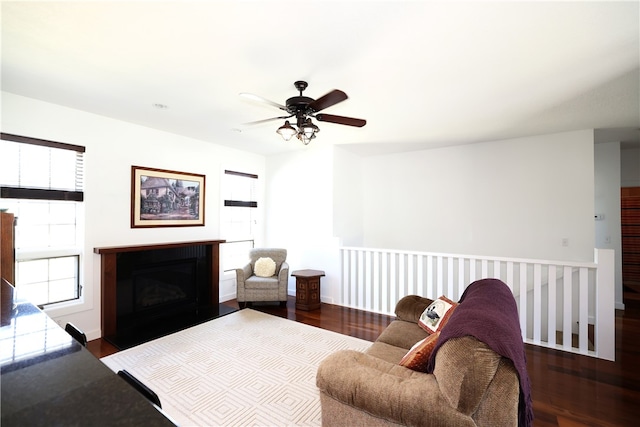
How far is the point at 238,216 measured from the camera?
201 inches

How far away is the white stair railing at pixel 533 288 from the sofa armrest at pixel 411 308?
3.00ft

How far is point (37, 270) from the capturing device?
9.66 feet

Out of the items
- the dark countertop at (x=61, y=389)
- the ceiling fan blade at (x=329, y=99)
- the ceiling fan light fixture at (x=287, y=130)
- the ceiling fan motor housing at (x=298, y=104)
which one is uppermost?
the ceiling fan motor housing at (x=298, y=104)

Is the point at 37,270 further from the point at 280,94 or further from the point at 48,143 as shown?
the point at 280,94

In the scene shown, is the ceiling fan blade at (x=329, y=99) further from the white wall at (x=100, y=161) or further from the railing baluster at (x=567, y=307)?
the railing baluster at (x=567, y=307)

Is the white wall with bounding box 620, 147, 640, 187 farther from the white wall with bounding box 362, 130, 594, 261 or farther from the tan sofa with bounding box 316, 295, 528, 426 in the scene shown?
the tan sofa with bounding box 316, 295, 528, 426

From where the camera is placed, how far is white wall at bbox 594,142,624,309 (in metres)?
4.42

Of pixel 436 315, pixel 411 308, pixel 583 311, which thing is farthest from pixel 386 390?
pixel 583 311

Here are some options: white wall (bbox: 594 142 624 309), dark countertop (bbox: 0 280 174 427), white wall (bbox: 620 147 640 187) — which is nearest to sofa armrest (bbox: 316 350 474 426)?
dark countertop (bbox: 0 280 174 427)

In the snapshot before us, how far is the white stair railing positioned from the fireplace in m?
2.15

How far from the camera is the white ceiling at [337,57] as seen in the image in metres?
1.63

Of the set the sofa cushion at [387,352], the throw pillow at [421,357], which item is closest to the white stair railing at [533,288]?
the sofa cushion at [387,352]

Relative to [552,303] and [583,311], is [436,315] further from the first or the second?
[583,311]

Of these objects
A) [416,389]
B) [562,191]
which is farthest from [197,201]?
[562,191]
